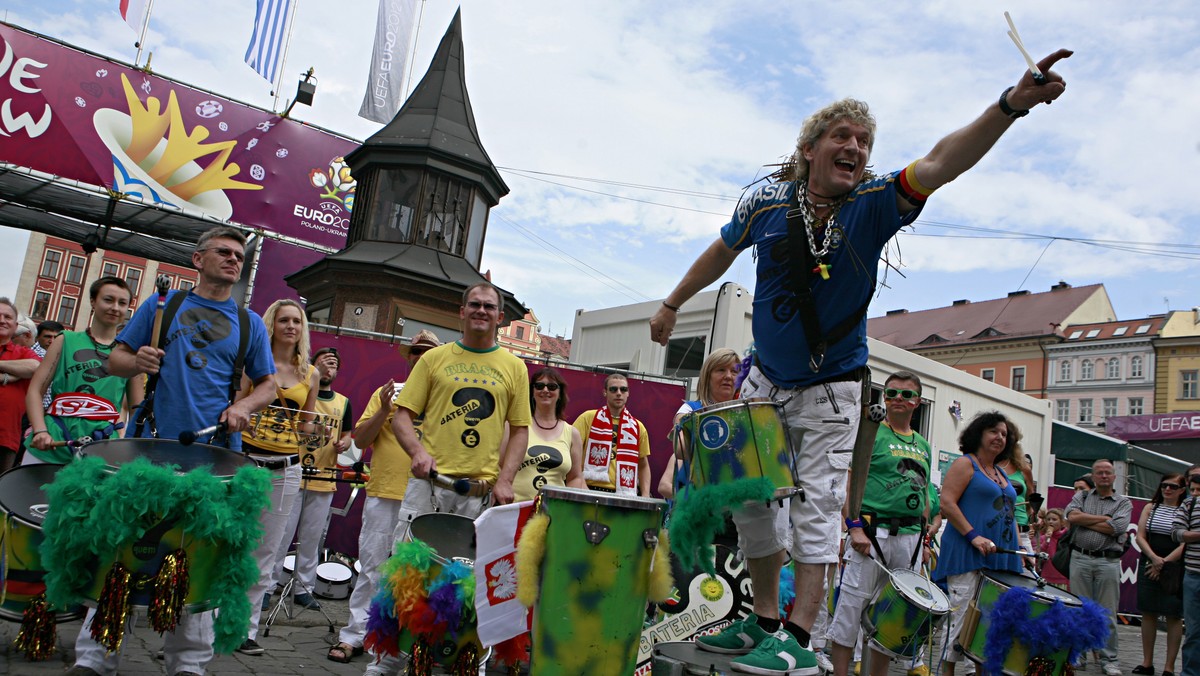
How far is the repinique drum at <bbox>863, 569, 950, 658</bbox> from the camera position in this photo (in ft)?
16.6

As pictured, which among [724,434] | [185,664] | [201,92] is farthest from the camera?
[201,92]

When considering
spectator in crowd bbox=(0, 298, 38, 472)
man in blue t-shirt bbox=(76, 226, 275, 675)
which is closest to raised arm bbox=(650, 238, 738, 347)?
man in blue t-shirt bbox=(76, 226, 275, 675)

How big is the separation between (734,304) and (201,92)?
14.7 m

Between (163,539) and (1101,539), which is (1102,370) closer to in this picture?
(1101,539)

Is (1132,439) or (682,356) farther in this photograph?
(1132,439)

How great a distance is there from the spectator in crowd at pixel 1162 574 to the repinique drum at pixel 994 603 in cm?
463

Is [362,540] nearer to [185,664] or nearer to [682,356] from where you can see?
[185,664]

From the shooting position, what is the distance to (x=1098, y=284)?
68188mm

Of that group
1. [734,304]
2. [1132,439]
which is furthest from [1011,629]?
[1132,439]

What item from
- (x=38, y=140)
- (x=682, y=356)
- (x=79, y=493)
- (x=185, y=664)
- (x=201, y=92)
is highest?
(x=201, y=92)

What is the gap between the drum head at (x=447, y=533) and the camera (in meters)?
4.05

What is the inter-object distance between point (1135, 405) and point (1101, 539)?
62.7 m

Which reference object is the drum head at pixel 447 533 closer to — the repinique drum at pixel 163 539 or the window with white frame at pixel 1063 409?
the repinique drum at pixel 163 539

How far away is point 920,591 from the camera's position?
5.18 meters
